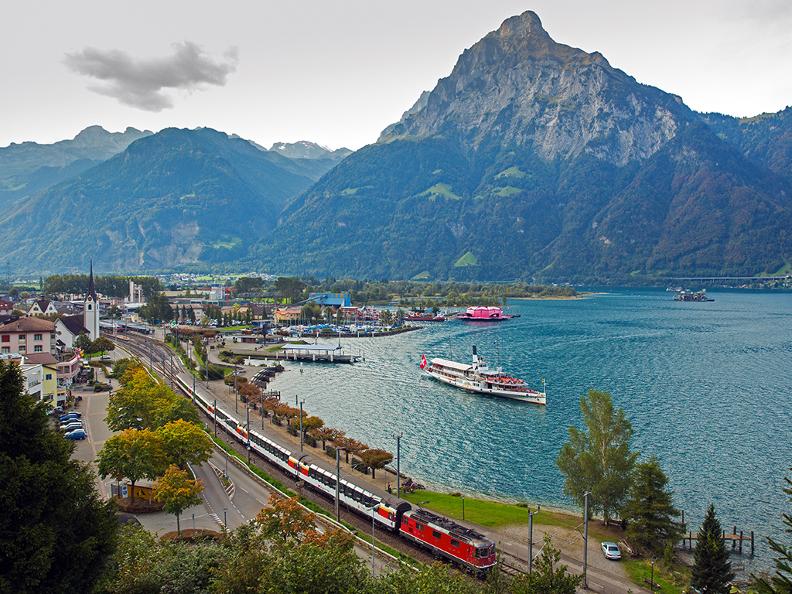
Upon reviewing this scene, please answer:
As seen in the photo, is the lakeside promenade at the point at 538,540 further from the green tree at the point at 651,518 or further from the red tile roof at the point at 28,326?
the red tile roof at the point at 28,326

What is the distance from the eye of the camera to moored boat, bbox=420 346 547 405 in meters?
79.9

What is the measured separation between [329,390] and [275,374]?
16.2 metres

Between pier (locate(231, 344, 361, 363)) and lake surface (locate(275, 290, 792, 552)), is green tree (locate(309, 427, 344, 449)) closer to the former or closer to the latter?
lake surface (locate(275, 290, 792, 552))

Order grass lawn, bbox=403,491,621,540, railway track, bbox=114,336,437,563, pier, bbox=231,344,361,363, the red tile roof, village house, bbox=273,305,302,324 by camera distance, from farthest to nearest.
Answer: village house, bbox=273,305,302,324 → pier, bbox=231,344,361,363 → the red tile roof → grass lawn, bbox=403,491,621,540 → railway track, bbox=114,336,437,563

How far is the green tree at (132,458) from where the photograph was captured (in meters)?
37.7

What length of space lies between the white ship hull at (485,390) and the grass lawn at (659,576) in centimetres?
4443

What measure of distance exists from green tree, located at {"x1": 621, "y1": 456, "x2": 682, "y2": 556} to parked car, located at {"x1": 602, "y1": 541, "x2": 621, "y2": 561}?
1366 millimetres

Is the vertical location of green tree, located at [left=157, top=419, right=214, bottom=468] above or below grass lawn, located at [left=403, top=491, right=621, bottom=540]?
above

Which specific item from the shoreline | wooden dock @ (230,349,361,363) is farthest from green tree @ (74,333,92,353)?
the shoreline

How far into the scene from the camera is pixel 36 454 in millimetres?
18203

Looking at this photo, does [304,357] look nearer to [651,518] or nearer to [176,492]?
[176,492]

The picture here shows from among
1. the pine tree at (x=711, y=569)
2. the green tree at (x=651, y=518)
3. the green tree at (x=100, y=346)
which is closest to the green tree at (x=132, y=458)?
the green tree at (x=651, y=518)

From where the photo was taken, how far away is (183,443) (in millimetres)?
40406

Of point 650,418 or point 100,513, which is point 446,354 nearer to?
point 650,418
